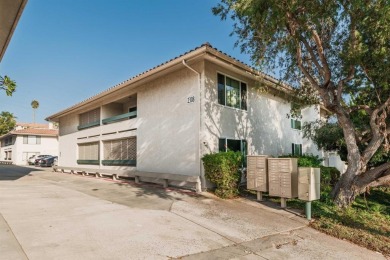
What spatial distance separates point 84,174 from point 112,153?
4148 millimetres

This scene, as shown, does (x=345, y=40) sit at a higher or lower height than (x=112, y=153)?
higher

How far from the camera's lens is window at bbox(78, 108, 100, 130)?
18.6 m

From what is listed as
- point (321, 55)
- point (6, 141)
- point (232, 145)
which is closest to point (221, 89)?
point (232, 145)

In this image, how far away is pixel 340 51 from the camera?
9422 millimetres

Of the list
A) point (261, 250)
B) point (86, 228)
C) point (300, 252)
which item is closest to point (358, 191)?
point (300, 252)

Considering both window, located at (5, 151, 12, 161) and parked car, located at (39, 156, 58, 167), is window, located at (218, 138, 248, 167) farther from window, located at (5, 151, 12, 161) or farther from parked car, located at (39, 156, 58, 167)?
window, located at (5, 151, 12, 161)

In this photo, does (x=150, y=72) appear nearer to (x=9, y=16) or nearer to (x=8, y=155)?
(x=9, y=16)

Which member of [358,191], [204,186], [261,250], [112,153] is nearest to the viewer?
[261,250]

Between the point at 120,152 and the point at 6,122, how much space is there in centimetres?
5038

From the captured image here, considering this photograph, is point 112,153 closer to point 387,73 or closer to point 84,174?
point 84,174

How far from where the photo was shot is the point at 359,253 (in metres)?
5.62

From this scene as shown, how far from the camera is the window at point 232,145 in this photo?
1177cm

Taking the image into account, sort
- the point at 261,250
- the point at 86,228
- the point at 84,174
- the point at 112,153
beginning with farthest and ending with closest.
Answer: the point at 84,174 → the point at 112,153 → the point at 86,228 → the point at 261,250

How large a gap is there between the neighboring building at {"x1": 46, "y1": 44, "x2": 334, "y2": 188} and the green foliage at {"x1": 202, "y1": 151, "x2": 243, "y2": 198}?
81 centimetres
